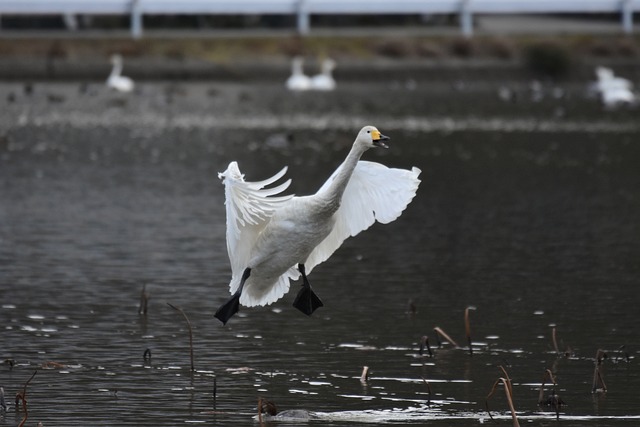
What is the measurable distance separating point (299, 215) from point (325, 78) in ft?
132

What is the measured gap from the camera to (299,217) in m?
11.0

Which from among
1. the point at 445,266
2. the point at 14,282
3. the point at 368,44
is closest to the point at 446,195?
the point at 445,266

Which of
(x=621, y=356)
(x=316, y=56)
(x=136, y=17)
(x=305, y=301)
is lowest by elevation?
(x=621, y=356)

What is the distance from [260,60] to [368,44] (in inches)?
185

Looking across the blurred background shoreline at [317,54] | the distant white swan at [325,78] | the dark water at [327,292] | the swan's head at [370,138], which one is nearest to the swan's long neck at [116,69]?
the blurred background shoreline at [317,54]

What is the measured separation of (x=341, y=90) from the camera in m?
52.8

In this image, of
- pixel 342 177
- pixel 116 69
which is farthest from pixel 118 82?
pixel 342 177

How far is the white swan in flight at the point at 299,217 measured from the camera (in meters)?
10.8

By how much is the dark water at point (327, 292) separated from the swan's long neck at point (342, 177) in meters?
1.42

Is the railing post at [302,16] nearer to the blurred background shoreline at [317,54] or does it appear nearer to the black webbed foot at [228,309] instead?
the blurred background shoreline at [317,54]

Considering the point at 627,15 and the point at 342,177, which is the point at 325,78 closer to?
the point at 627,15

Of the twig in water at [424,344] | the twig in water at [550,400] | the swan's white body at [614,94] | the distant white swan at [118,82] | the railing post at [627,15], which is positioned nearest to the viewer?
the twig in water at [550,400]

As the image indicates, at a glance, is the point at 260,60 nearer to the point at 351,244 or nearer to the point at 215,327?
the point at 351,244

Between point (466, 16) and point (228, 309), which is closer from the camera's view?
point (228, 309)
